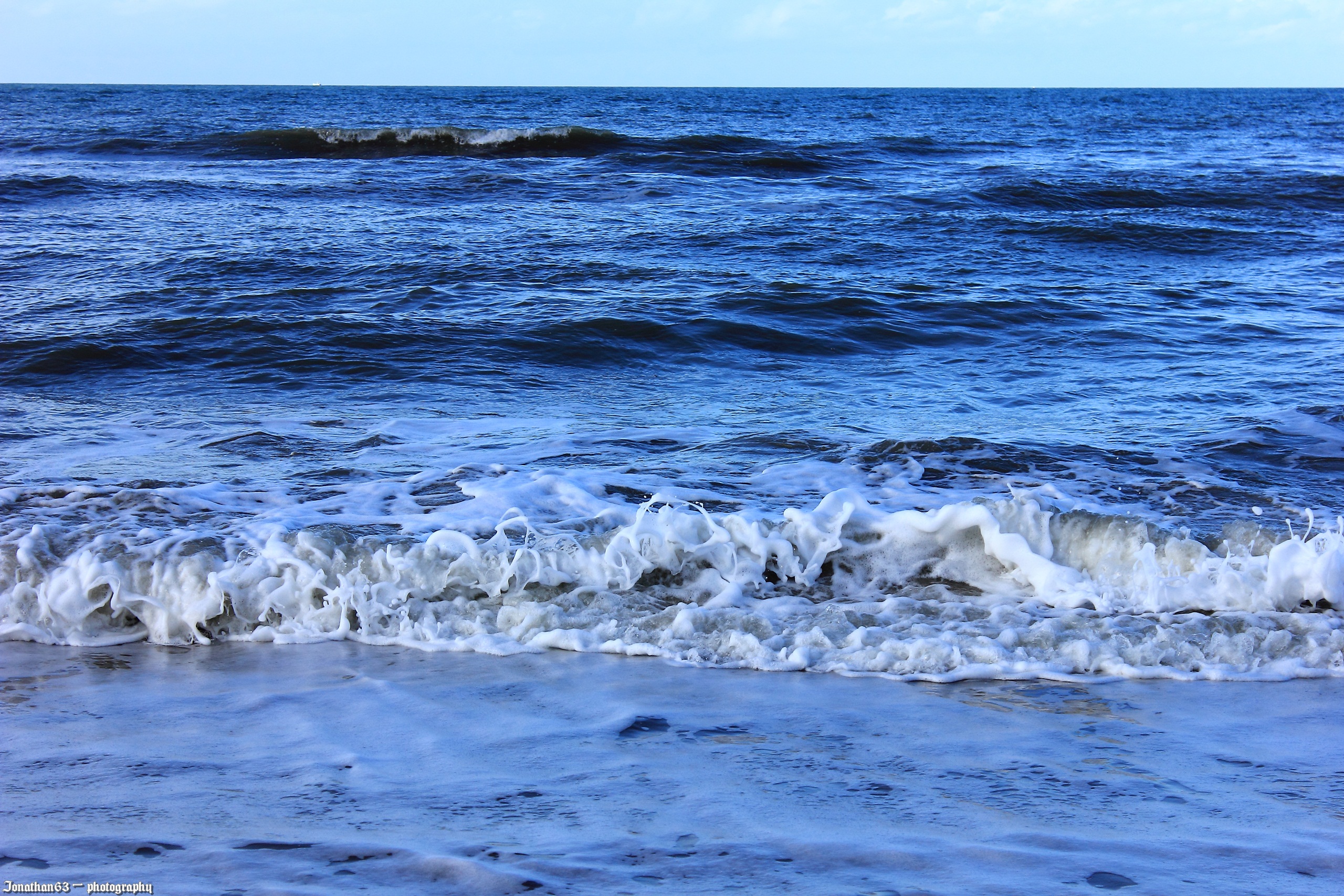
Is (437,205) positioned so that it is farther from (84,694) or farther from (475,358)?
(84,694)

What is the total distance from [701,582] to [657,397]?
2.88m

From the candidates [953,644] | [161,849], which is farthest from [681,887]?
[953,644]

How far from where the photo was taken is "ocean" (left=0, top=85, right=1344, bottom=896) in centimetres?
204

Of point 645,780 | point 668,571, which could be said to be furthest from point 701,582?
point 645,780

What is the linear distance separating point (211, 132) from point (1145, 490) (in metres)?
25.5

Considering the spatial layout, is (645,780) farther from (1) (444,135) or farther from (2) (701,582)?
(1) (444,135)

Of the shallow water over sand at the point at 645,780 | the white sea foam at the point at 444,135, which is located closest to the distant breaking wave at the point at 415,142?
the white sea foam at the point at 444,135

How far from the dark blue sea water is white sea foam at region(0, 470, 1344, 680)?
0.02 m

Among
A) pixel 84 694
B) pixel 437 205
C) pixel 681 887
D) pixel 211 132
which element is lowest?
pixel 84 694

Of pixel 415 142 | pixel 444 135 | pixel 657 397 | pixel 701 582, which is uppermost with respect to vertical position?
pixel 444 135

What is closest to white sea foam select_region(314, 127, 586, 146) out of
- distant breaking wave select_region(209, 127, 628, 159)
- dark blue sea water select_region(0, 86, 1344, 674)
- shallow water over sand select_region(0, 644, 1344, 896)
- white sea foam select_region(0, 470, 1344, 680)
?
distant breaking wave select_region(209, 127, 628, 159)

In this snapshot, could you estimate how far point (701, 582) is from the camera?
3666 mm

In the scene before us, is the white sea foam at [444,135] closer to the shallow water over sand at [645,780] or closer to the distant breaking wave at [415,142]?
the distant breaking wave at [415,142]

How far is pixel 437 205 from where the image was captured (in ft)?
44.9
